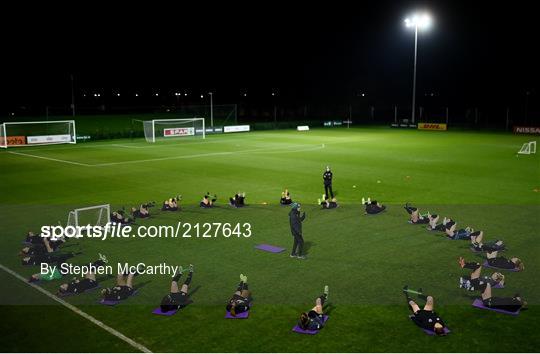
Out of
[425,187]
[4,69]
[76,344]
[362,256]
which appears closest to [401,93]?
[4,69]

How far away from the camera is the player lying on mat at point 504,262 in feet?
44.7

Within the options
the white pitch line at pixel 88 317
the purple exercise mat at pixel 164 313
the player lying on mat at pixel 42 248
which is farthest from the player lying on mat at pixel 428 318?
the player lying on mat at pixel 42 248

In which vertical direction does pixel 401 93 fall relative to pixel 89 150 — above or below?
above

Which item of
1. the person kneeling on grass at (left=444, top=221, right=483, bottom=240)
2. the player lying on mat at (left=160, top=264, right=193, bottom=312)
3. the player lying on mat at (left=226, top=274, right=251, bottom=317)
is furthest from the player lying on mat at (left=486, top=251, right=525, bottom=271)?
the player lying on mat at (left=160, top=264, right=193, bottom=312)

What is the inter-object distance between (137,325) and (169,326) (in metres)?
0.68

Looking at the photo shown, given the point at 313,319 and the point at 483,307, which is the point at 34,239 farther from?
the point at 483,307

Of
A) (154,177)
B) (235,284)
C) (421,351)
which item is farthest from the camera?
(154,177)

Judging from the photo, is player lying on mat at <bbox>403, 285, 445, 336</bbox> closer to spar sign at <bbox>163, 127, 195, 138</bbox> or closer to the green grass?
the green grass

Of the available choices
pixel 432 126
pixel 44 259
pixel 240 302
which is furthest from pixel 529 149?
Result: pixel 44 259

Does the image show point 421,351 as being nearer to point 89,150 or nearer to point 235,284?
point 235,284

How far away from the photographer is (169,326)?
1051 cm

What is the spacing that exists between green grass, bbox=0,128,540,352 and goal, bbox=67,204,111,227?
135 centimetres
